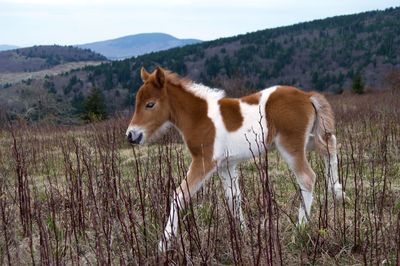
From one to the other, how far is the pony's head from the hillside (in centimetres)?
6417

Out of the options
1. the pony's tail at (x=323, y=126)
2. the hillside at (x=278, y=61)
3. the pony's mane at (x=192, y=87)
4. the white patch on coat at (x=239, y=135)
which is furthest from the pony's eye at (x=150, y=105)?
the hillside at (x=278, y=61)

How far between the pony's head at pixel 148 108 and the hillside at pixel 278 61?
6417 cm

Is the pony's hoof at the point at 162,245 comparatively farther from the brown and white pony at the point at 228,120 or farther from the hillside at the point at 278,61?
the hillside at the point at 278,61

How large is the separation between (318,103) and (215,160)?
124cm

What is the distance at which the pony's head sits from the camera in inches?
175

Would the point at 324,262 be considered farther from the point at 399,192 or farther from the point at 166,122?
the point at 399,192

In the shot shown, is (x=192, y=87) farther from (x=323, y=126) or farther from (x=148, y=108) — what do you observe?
(x=323, y=126)

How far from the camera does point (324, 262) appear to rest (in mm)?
3451

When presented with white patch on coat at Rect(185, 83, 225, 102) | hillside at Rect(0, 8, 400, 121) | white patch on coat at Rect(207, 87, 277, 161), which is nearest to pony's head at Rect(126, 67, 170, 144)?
white patch on coat at Rect(185, 83, 225, 102)

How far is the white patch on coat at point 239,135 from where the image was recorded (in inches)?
168

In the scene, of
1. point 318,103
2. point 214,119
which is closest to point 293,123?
point 318,103

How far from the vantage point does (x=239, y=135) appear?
432 cm

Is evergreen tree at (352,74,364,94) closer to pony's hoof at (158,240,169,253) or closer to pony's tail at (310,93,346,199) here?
pony's tail at (310,93,346,199)

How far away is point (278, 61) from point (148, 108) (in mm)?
100331
